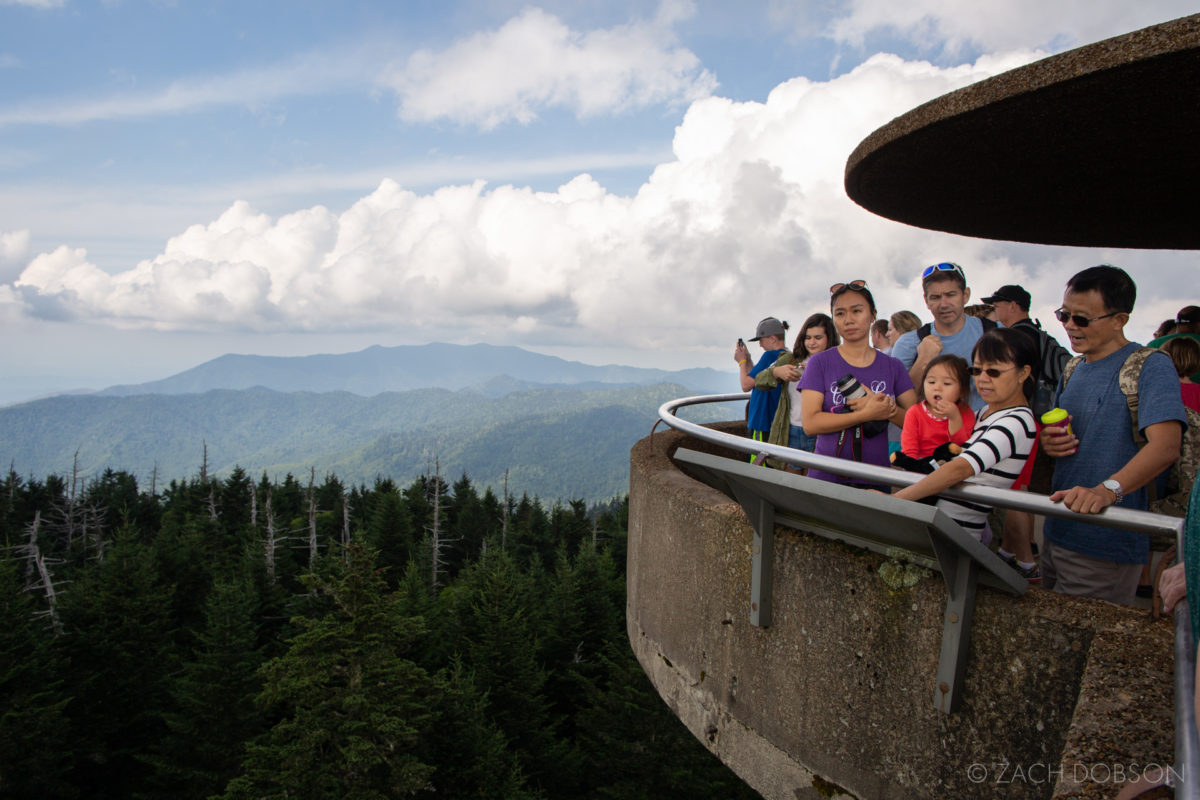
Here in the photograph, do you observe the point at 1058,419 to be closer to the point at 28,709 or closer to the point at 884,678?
the point at 884,678

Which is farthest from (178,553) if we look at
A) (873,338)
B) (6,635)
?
(873,338)

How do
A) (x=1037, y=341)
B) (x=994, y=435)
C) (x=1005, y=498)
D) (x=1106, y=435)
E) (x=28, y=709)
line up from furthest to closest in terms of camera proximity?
(x=28, y=709) < (x=1037, y=341) < (x=1106, y=435) < (x=994, y=435) < (x=1005, y=498)

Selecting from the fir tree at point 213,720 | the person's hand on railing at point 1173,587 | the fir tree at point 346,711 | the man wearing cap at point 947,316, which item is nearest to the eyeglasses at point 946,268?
the man wearing cap at point 947,316

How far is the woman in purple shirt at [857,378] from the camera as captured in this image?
3.72 m

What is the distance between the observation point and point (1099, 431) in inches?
116

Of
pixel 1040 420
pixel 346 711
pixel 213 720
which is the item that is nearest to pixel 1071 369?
pixel 1040 420

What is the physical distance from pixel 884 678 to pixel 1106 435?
1383 mm

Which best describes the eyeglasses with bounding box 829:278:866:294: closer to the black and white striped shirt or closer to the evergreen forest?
the black and white striped shirt

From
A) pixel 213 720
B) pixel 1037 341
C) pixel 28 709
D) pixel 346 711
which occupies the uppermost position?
pixel 1037 341

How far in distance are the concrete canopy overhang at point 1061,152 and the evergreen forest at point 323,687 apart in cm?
1784

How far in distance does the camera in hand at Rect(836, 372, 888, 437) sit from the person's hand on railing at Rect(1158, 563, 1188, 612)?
1.83 m

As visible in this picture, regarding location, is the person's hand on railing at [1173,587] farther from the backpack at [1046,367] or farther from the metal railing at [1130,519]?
the backpack at [1046,367]

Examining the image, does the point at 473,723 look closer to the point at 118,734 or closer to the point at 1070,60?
the point at 118,734

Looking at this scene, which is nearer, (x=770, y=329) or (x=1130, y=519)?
(x=1130, y=519)
